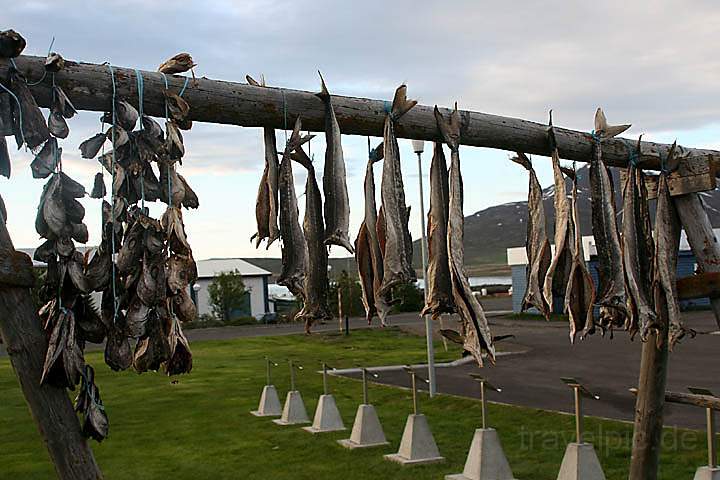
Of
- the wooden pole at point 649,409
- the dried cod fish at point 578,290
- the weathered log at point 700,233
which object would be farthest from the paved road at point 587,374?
the dried cod fish at point 578,290

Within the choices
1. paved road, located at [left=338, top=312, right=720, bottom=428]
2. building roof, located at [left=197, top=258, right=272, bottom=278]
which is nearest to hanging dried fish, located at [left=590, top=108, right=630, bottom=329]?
paved road, located at [left=338, top=312, right=720, bottom=428]

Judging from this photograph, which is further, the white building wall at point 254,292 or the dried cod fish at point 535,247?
the white building wall at point 254,292

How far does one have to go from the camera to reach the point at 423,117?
3.65 metres

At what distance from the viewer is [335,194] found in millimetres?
3207

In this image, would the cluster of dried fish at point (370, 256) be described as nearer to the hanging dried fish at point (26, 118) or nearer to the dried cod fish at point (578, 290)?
the dried cod fish at point (578, 290)

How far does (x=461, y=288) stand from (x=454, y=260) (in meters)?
0.12

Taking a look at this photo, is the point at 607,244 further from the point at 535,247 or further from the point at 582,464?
the point at 582,464

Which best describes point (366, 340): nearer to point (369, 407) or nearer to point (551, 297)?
point (369, 407)

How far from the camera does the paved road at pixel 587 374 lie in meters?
12.8

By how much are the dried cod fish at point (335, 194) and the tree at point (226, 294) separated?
3984cm

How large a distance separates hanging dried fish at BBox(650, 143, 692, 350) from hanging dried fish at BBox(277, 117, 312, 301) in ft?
6.73

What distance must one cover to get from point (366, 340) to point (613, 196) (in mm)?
25487

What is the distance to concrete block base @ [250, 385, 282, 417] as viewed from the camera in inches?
523

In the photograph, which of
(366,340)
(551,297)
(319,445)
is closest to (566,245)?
(551,297)
